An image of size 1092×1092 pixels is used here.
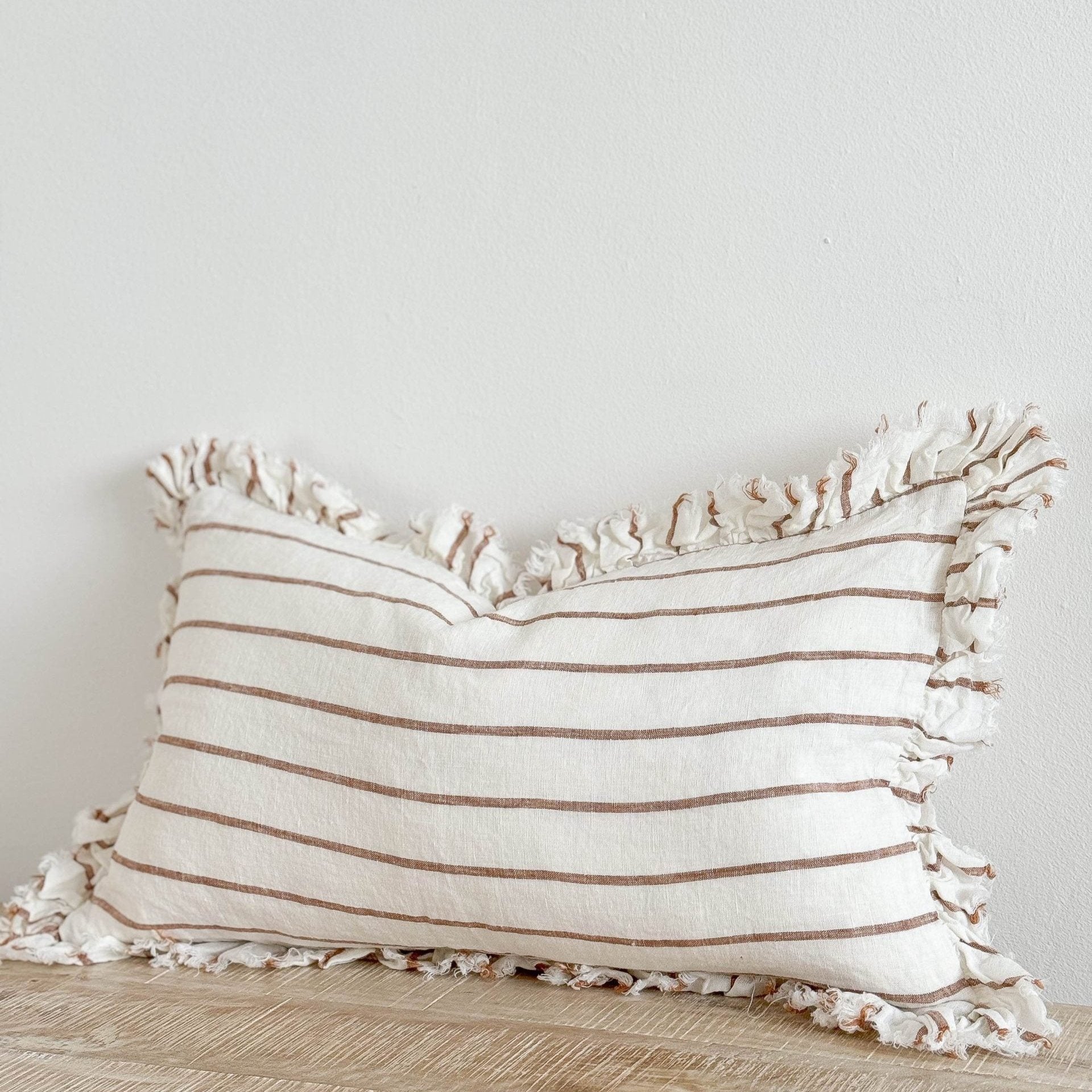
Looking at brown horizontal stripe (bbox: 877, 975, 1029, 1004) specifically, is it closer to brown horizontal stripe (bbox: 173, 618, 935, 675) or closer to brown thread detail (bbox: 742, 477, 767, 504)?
brown horizontal stripe (bbox: 173, 618, 935, 675)

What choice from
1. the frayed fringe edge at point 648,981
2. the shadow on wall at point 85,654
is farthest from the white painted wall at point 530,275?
the frayed fringe edge at point 648,981

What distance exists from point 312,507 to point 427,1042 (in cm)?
50

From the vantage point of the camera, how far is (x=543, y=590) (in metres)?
1.05

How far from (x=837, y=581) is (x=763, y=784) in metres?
0.17

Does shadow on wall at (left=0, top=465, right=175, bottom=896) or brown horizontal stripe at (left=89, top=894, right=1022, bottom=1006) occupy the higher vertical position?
shadow on wall at (left=0, top=465, right=175, bottom=896)

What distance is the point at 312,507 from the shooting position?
3.66 feet

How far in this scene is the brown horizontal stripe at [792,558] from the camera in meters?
0.89

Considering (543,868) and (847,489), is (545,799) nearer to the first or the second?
(543,868)

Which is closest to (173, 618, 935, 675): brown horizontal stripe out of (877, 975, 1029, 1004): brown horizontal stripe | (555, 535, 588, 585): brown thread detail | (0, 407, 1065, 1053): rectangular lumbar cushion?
(0, 407, 1065, 1053): rectangular lumbar cushion

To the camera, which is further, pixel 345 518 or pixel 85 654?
pixel 85 654

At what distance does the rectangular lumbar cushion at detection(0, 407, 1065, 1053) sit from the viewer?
85 centimetres

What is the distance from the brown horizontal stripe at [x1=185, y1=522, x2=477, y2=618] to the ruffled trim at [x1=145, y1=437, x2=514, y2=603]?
0.04 metres

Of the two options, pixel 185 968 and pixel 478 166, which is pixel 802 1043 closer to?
pixel 185 968

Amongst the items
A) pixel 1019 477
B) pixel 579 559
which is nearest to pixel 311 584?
pixel 579 559
